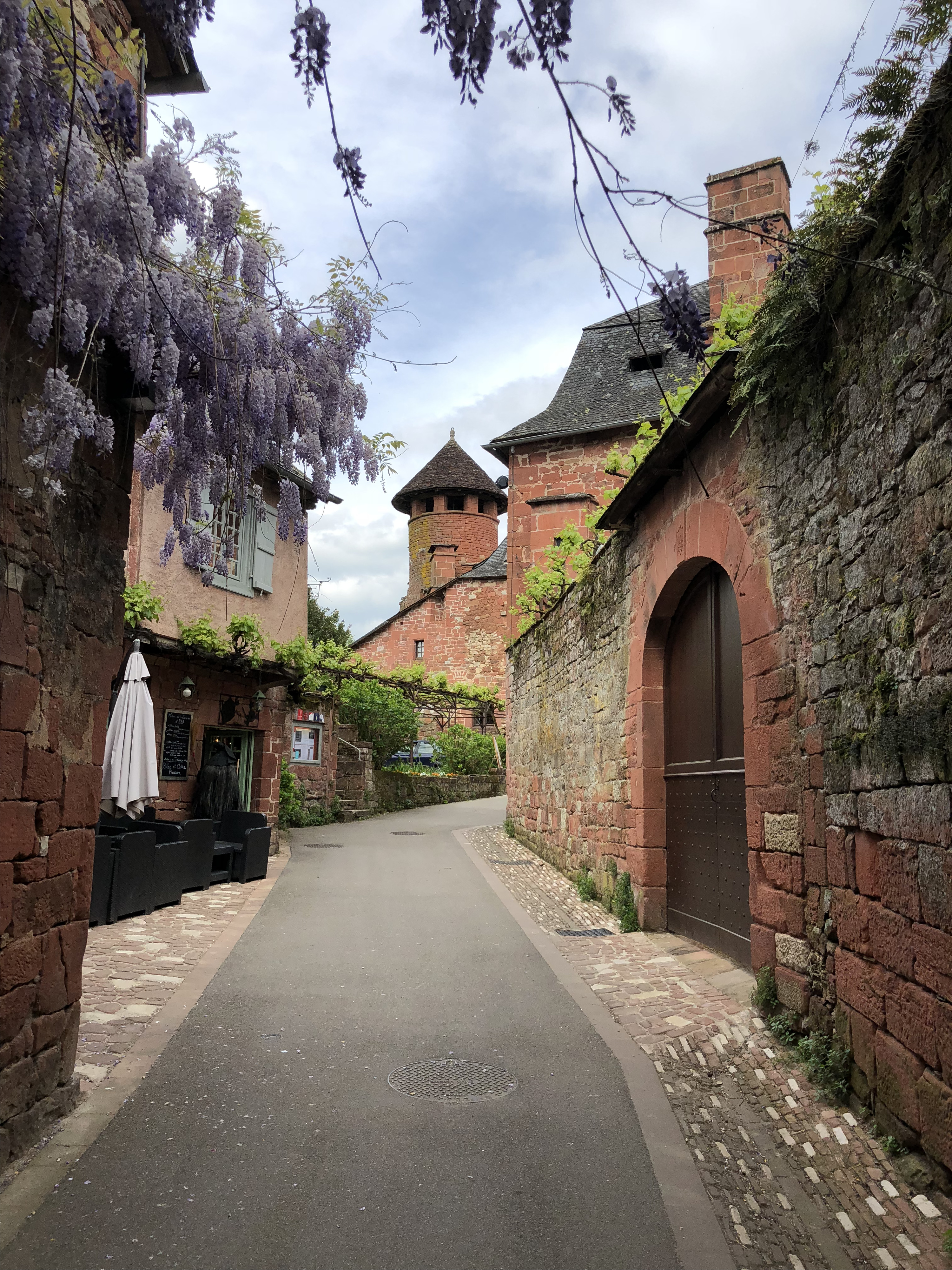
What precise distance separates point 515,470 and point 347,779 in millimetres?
7214

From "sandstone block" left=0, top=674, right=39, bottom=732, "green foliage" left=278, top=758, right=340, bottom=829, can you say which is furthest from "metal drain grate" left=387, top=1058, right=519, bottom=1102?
"green foliage" left=278, top=758, right=340, bottom=829

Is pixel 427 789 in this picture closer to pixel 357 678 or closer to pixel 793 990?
pixel 357 678

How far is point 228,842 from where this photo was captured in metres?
10.4

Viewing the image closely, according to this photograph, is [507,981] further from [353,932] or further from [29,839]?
[29,839]

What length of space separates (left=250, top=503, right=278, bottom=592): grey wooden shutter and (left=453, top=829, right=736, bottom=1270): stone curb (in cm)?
948

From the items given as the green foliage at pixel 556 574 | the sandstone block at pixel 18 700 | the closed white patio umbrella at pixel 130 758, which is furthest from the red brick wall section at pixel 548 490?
the sandstone block at pixel 18 700

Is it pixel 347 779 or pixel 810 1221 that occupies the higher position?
pixel 347 779

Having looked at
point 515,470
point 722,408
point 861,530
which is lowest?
point 861,530

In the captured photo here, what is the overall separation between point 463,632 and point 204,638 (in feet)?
72.7

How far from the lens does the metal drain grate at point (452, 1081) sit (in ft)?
12.8

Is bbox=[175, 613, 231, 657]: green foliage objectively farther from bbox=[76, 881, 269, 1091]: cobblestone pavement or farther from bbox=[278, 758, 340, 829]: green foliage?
bbox=[278, 758, 340, 829]: green foliage

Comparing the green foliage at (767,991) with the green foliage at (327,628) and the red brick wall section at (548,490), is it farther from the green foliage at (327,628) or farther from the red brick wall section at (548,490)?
the green foliage at (327,628)

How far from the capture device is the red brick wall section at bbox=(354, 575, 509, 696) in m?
32.3

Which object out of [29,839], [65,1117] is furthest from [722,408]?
[65,1117]
